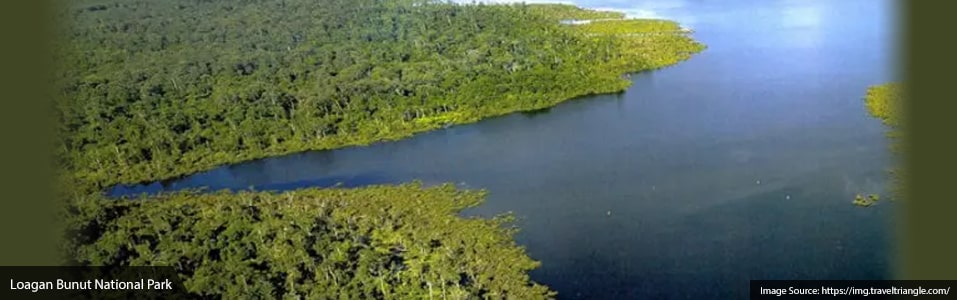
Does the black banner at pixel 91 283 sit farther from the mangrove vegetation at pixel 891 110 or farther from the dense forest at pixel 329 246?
the mangrove vegetation at pixel 891 110

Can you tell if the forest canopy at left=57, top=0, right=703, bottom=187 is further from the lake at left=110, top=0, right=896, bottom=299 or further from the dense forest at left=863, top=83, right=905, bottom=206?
the dense forest at left=863, top=83, right=905, bottom=206

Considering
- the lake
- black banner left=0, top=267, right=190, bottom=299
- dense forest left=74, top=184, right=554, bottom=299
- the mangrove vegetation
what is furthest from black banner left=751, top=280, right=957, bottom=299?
black banner left=0, top=267, right=190, bottom=299

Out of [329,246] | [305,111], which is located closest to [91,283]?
[329,246]

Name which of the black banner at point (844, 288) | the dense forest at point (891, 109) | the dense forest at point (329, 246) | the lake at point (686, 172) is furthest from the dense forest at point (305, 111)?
the dense forest at point (891, 109)

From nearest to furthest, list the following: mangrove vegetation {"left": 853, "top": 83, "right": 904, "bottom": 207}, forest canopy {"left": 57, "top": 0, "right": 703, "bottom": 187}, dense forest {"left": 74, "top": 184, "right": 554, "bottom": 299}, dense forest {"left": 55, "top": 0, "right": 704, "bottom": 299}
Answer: dense forest {"left": 74, "top": 184, "right": 554, "bottom": 299} → dense forest {"left": 55, "top": 0, "right": 704, "bottom": 299} → mangrove vegetation {"left": 853, "top": 83, "right": 904, "bottom": 207} → forest canopy {"left": 57, "top": 0, "right": 703, "bottom": 187}

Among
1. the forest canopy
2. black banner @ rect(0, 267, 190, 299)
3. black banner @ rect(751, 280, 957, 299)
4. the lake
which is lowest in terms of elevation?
black banner @ rect(751, 280, 957, 299)

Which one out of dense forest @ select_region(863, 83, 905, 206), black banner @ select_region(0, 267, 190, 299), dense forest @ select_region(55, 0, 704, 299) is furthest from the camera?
dense forest @ select_region(863, 83, 905, 206)
